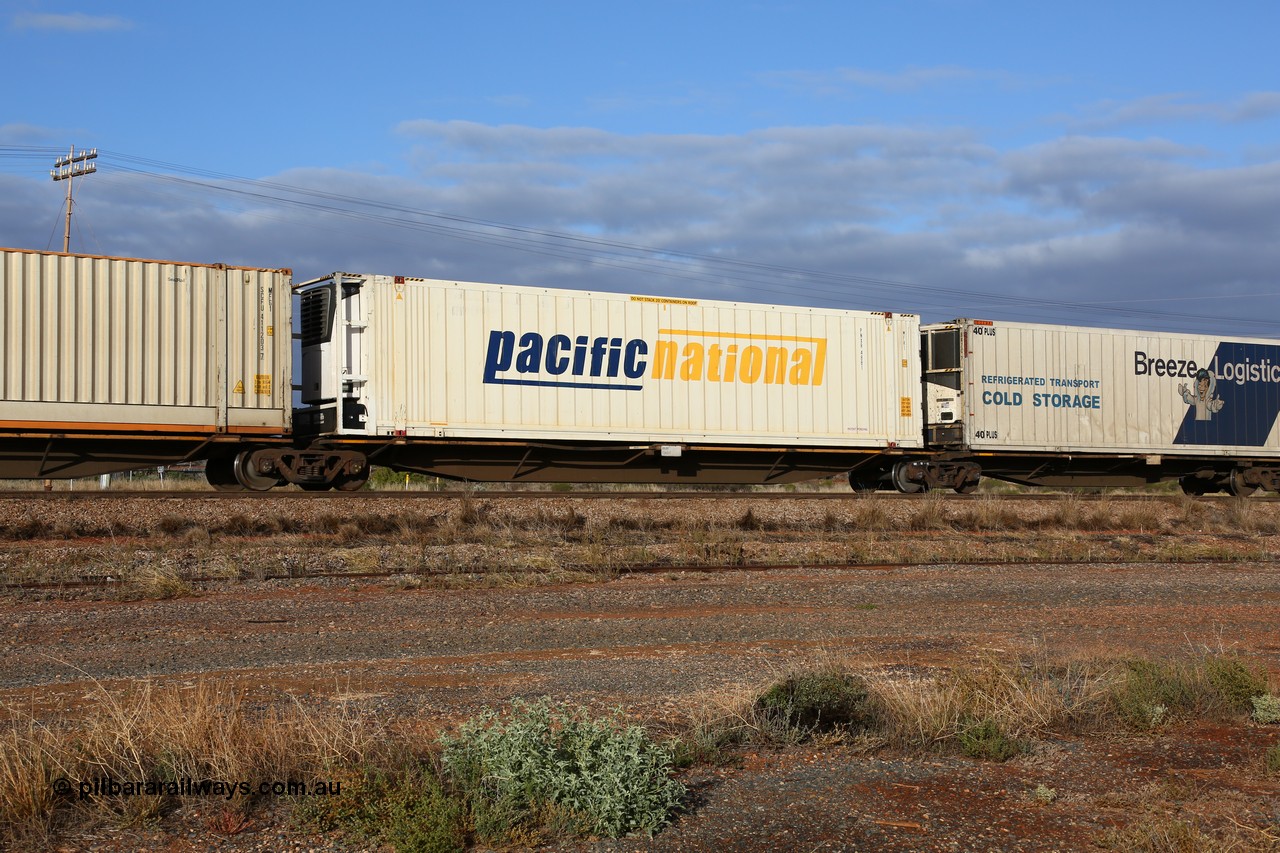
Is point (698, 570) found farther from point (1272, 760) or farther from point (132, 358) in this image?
point (132, 358)

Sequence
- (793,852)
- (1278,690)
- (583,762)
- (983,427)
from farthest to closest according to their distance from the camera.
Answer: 1. (983,427)
2. (1278,690)
3. (583,762)
4. (793,852)

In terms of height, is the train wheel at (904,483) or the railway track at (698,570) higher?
the train wheel at (904,483)

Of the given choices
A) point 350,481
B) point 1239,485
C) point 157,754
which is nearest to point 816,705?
point 157,754

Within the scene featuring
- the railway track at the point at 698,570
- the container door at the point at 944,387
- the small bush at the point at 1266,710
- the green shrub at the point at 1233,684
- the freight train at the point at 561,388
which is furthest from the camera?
the container door at the point at 944,387

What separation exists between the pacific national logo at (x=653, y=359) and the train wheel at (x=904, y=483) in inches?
111

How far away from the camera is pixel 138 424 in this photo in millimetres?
15836

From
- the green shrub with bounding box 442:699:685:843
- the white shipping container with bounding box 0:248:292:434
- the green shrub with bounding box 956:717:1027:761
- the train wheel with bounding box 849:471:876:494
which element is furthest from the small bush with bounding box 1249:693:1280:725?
the train wheel with bounding box 849:471:876:494

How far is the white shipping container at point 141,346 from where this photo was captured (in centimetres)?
1523

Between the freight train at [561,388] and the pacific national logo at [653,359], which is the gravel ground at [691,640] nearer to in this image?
the freight train at [561,388]

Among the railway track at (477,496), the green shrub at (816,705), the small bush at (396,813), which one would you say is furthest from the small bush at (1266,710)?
the railway track at (477,496)

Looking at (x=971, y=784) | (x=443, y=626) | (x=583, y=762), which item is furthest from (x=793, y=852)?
(x=443, y=626)

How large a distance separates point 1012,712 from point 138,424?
13529mm

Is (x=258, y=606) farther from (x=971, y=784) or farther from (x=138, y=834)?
(x=971, y=784)

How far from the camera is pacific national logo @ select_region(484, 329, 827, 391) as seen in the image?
1817 cm
